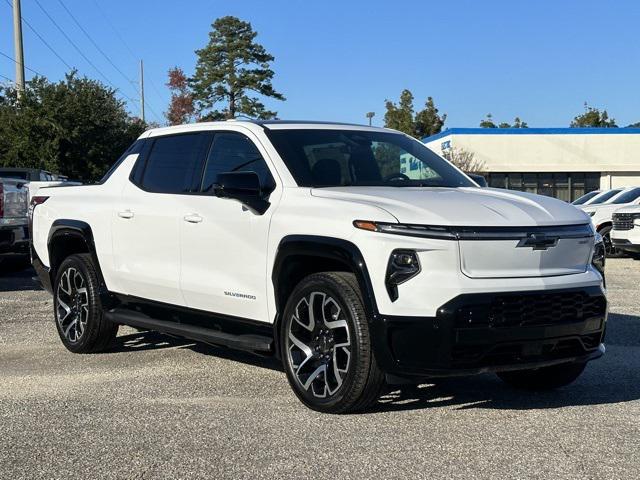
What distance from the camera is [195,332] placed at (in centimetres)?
572

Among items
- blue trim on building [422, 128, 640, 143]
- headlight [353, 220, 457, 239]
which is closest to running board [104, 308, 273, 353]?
headlight [353, 220, 457, 239]

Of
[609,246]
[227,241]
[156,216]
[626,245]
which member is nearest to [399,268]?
[227,241]

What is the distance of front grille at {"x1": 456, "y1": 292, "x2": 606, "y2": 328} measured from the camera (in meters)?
4.30

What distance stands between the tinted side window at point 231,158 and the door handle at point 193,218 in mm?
234

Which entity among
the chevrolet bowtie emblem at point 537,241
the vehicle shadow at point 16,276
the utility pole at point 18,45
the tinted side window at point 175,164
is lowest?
the vehicle shadow at point 16,276

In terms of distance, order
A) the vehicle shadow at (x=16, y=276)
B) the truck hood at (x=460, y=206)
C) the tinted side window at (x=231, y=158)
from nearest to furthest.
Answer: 1. the truck hood at (x=460, y=206)
2. the tinted side window at (x=231, y=158)
3. the vehicle shadow at (x=16, y=276)

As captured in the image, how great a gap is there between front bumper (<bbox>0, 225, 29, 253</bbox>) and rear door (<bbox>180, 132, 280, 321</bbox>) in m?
6.08

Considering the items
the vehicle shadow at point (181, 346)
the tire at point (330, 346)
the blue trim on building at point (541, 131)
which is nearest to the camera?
the tire at point (330, 346)

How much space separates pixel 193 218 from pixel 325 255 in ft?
4.52

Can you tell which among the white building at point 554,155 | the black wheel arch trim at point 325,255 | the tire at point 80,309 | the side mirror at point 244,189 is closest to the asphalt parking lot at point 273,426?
the tire at point 80,309

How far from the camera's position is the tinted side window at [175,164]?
19.8 feet

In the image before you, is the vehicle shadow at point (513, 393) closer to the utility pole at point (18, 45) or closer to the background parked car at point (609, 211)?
the background parked car at point (609, 211)

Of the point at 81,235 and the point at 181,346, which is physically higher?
the point at 81,235

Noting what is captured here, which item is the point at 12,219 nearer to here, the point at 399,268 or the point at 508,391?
the point at 508,391
